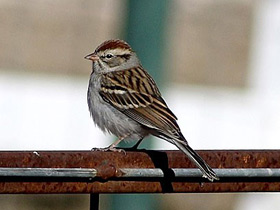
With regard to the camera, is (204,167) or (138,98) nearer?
(204,167)

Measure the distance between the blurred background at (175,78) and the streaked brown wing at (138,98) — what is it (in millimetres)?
3208

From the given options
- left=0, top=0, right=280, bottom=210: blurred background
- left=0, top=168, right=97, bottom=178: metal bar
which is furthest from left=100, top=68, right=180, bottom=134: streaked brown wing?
left=0, top=0, right=280, bottom=210: blurred background

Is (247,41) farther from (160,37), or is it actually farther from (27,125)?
(160,37)

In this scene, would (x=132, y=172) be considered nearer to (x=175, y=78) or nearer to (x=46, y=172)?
(x=46, y=172)

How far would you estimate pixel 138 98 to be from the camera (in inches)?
209

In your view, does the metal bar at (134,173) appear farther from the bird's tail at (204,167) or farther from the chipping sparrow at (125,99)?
the chipping sparrow at (125,99)

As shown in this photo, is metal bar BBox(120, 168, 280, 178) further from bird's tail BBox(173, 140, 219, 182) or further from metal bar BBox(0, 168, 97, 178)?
metal bar BBox(0, 168, 97, 178)

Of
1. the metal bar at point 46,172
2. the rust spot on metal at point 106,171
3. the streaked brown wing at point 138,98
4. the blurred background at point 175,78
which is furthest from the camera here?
the blurred background at point 175,78

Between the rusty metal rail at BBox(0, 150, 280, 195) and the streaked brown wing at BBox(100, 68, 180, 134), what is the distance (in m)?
1.51

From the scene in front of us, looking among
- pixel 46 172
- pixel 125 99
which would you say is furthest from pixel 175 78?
pixel 46 172

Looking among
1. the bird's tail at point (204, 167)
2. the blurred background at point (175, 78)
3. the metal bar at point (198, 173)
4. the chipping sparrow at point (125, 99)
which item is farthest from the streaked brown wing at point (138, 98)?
the blurred background at point (175, 78)

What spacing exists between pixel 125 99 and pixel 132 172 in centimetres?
226

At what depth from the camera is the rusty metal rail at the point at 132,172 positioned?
9.66 feet

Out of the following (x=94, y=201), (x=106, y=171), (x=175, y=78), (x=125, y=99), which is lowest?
(x=175, y=78)
